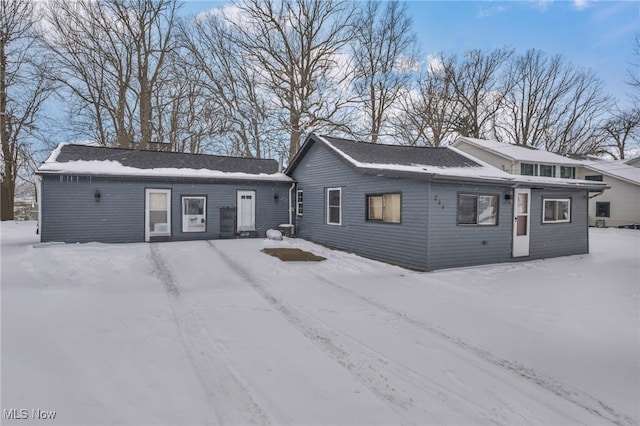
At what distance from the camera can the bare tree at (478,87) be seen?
2798 cm

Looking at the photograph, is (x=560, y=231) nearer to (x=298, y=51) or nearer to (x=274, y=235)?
(x=274, y=235)

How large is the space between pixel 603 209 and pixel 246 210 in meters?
22.1

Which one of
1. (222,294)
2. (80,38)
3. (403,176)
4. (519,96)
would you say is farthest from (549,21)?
(80,38)

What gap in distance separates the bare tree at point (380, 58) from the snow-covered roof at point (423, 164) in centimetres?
1080

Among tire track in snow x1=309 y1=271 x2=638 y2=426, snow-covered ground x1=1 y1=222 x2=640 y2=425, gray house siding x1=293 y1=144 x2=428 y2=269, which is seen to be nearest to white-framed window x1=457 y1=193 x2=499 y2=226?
gray house siding x1=293 y1=144 x2=428 y2=269

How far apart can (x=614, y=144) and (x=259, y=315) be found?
126 ft

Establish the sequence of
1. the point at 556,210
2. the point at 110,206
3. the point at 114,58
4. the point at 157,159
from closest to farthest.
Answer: the point at 556,210, the point at 110,206, the point at 157,159, the point at 114,58

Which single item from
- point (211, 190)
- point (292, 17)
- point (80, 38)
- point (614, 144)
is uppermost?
point (292, 17)

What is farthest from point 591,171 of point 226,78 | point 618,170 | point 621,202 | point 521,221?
point 226,78

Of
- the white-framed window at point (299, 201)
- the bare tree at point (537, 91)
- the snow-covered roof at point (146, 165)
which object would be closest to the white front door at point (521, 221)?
the white-framed window at point (299, 201)

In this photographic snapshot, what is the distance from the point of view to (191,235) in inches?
505

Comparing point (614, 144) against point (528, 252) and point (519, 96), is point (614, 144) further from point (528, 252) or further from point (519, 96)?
point (528, 252)

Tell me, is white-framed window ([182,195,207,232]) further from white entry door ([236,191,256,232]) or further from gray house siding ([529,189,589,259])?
gray house siding ([529,189,589,259])

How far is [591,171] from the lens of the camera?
22.8m
